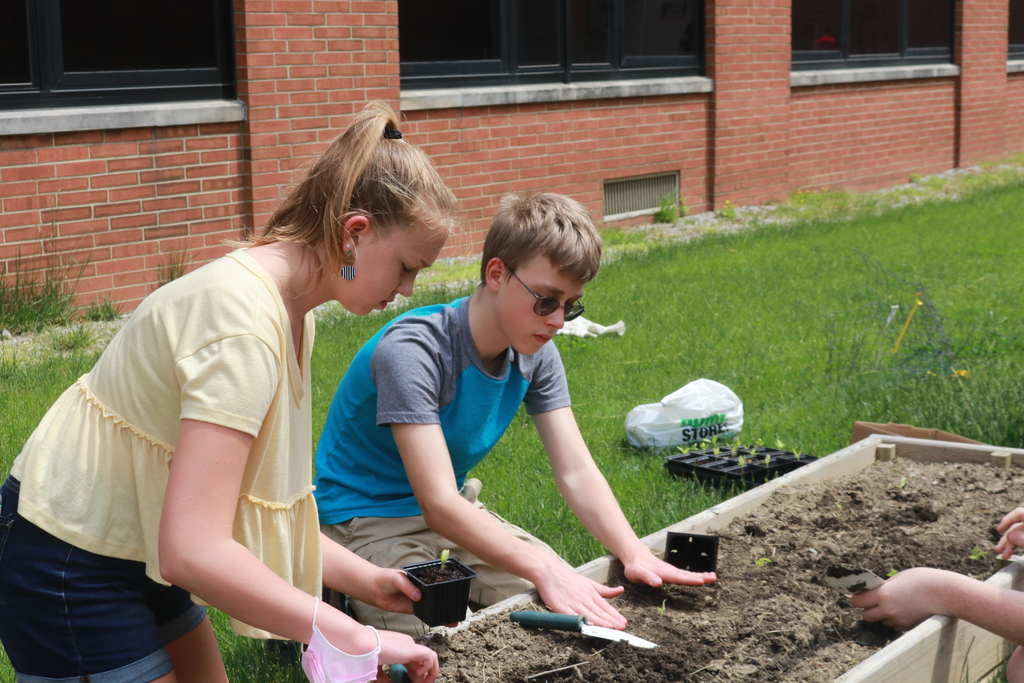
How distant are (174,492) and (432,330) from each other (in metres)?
1.37

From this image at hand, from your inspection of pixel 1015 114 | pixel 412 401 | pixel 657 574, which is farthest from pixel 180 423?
pixel 1015 114

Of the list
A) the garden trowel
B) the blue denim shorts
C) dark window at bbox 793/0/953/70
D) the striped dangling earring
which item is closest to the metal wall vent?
dark window at bbox 793/0/953/70

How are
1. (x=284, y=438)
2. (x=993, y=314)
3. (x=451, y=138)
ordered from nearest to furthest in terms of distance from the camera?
(x=284, y=438)
(x=993, y=314)
(x=451, y=138)

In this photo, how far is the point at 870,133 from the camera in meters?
14.8

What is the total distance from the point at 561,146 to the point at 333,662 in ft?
30.4

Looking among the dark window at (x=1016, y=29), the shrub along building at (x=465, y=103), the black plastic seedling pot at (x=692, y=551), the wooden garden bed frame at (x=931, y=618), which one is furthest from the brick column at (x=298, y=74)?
the dark window at (x=1016, y=29)

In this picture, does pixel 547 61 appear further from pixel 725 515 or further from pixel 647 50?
pixel 725 515

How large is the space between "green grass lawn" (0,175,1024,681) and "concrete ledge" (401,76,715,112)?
5.81ft

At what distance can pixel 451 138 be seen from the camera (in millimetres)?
9672

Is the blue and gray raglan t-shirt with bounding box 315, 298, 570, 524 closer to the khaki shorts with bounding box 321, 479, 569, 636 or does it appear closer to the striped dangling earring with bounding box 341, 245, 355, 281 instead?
the khaki shorts with bounding box 321, 479, 569, 636

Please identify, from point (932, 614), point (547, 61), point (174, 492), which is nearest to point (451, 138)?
point (547, 61)

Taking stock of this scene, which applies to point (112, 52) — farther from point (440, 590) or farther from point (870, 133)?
point (870, 133)

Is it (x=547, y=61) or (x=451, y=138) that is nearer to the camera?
(x=451, y=138)

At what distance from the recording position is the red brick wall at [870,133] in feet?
45.3
